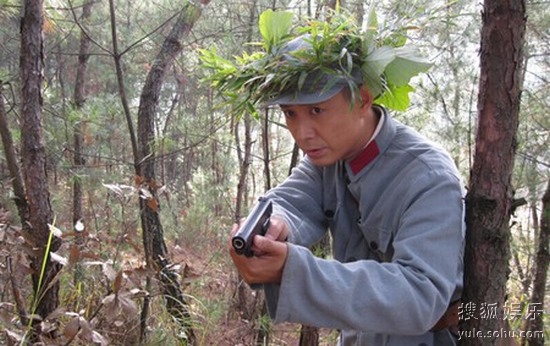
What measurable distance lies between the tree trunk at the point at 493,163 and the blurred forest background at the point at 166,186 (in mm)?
108

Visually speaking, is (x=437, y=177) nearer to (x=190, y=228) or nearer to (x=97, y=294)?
(x=97, y=294)

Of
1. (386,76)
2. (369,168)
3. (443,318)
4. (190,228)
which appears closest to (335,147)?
(369,168)

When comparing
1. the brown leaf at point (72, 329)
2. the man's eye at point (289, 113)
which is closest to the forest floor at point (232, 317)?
the brown leaf at point (72, 329)

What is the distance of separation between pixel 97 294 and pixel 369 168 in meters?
1.89

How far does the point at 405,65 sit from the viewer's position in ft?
4.25

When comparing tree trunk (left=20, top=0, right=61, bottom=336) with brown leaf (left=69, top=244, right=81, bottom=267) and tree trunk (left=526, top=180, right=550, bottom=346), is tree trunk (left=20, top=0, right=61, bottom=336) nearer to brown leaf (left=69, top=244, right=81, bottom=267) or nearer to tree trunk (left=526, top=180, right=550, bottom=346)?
brown leaf (left=69, top=244, right=81, bottom=267)

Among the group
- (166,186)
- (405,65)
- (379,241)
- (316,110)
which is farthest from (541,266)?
(166,186)

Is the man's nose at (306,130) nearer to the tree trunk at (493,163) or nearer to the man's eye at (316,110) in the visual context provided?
the man's eye at (316,110)

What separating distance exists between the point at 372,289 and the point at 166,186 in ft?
11.9

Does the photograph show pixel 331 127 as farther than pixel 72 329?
No

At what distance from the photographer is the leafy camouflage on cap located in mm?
1282

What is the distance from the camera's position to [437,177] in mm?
1179

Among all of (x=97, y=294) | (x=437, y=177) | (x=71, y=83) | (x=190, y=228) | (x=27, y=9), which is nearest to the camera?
(x=437, y=177)

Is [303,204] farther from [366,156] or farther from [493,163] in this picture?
[493,163]
